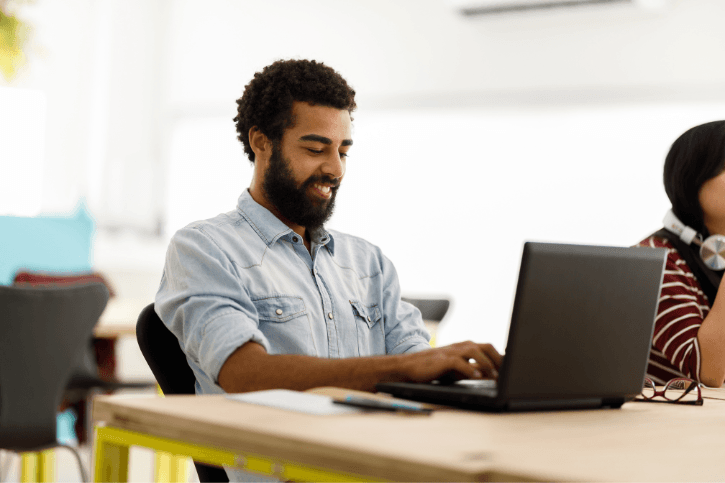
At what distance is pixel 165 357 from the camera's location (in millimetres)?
1256

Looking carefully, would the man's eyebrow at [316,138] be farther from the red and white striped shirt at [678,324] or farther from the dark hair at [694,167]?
the dark hair at [694,167]

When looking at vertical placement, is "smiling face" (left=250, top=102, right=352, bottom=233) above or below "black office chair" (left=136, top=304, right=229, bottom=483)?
above

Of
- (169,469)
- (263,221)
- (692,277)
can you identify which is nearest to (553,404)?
(263,221)

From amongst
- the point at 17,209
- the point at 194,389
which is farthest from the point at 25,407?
the point at 17,209

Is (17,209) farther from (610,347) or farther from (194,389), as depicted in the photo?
(610,347)

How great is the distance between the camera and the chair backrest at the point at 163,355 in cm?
124

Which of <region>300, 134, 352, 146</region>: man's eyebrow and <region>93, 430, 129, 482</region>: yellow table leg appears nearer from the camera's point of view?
<region>93, 430, 129, 482</region>: yellow table leg

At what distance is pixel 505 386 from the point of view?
36.1 inches

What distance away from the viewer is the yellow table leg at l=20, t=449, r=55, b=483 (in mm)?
2680

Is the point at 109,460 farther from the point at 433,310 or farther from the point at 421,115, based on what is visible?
the point at 421,115

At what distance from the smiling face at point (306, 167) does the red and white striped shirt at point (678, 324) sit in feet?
2.45

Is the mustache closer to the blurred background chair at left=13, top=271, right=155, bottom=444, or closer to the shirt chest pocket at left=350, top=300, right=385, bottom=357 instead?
the shirt chest pocket at left=350, top=300, right=385, bottom=357

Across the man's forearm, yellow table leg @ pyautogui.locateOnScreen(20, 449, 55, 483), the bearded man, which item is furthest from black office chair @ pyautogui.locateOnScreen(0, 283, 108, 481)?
the man's forearm

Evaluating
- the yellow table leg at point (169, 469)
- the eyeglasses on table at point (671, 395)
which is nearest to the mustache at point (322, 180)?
the eyeglasses on table at point (671, 395)
